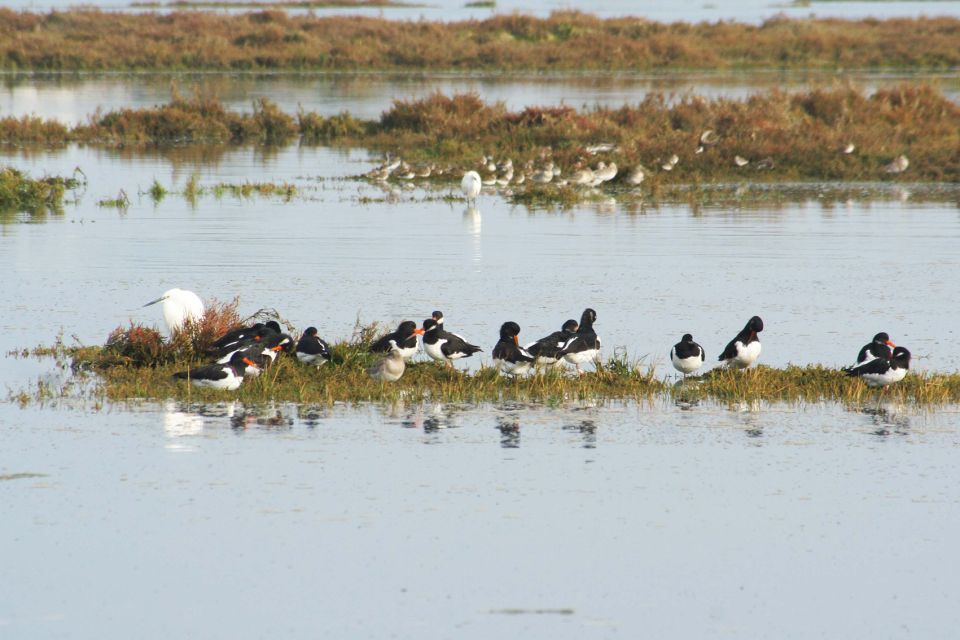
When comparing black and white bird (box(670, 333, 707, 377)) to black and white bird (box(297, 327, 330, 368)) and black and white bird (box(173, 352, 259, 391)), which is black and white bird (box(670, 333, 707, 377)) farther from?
black and white bird (box(173, 352, 259, 391))

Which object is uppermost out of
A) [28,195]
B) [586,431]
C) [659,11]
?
[659,11]

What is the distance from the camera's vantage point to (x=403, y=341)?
1265 centimetres

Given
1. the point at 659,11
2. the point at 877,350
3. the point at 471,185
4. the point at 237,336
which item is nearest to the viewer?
the point at 877,350

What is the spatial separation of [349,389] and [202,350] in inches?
68.2

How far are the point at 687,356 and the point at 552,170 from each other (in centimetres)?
1692

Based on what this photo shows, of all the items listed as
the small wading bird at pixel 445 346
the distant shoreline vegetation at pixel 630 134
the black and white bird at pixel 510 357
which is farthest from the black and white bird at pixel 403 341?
the distant shoreline vegetation at pixel 630 134

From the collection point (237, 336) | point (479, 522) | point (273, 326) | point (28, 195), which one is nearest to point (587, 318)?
point (273, 326)

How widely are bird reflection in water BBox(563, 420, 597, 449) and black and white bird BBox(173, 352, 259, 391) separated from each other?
2.76 meters

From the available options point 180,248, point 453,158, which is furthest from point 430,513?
point 453,158

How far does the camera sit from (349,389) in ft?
40.1

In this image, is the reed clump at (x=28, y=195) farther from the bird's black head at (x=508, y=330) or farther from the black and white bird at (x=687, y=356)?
the black and white bird at (x=687, y=356)

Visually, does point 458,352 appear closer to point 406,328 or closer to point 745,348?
point 406,328

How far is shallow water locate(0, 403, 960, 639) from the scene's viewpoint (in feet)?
25.1

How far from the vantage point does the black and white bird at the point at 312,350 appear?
12.5 meters
